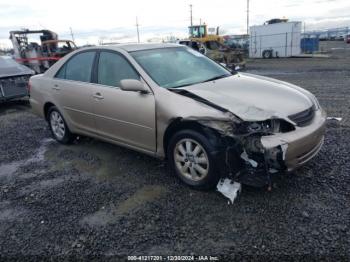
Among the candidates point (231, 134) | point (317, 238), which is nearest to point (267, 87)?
point (231, 134)

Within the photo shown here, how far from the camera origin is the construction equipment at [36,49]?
18.1m

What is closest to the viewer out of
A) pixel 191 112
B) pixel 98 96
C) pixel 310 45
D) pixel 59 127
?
pixel 191 112

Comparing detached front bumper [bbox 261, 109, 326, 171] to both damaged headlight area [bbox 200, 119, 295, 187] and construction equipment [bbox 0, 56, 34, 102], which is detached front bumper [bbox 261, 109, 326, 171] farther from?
construction equipment [bbox 0, 56, 34, 102]

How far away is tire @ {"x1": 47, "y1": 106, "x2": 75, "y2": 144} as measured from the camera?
17.3 feet

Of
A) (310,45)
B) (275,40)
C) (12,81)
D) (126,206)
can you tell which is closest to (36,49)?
(12,81)

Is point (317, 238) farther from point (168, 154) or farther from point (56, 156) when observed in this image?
point (56, 156)

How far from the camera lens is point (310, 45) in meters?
28.7

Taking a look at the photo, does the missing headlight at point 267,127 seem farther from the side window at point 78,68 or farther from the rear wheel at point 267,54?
the rear wheel at point 267,54

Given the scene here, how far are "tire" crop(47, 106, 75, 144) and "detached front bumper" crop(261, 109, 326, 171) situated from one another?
3.48m

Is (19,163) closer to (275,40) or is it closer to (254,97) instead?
(254,97)

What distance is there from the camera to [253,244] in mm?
2646

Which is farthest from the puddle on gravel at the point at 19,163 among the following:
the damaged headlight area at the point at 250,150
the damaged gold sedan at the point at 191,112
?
the damaged headlight area at the point at 250,150

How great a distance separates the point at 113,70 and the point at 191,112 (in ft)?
4.90

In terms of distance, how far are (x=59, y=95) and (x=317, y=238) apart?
410cm
